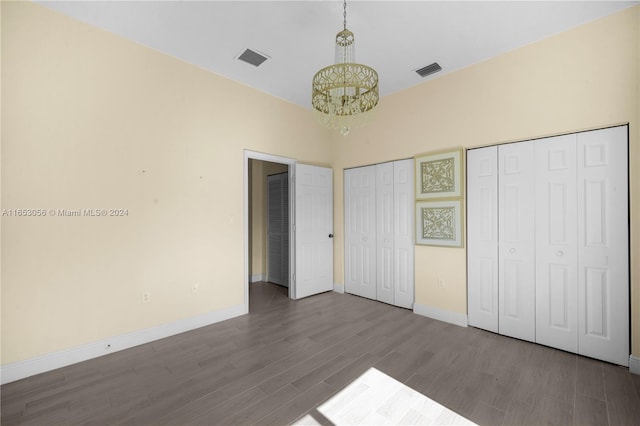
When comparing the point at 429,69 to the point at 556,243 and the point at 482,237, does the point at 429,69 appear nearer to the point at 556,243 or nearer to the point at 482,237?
the point at 482,237

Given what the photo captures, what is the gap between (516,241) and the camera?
3092 mm

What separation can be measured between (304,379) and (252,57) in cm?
351

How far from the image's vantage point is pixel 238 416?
1913 mm

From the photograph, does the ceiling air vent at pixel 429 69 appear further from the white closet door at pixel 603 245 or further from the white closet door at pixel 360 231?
the white closet door at pixel 603 245

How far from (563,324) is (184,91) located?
195 inches

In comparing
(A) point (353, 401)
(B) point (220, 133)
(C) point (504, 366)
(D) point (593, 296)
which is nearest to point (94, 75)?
(B) point (220, 133)

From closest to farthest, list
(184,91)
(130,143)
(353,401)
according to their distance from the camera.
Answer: (353,401) < (130,143) < (184,91)

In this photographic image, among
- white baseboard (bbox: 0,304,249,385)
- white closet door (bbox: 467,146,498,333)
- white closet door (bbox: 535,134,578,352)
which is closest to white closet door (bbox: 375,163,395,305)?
white closet door (bbox: 467,146,498,333)

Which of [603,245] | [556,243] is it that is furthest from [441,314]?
[603,245]

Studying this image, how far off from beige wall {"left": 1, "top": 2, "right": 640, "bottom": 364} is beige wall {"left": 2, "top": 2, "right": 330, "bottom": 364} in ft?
0.04

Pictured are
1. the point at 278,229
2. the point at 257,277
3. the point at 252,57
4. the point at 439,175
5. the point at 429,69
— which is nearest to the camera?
the point at 252,57

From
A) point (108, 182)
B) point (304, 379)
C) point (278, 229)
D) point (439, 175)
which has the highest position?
point (439, 175)

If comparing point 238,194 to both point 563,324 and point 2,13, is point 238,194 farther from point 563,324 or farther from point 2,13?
point 563,324

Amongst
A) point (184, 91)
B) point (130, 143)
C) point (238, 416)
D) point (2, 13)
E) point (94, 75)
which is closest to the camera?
point (238, 416)
